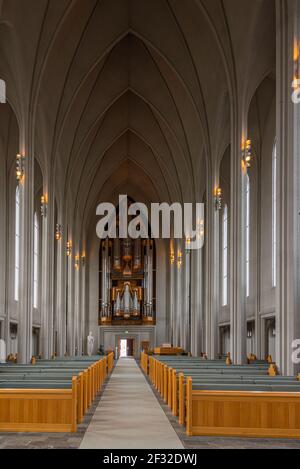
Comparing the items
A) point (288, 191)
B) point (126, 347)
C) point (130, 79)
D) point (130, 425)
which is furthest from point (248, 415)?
point (126, 347)

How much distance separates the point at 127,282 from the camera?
4684 centimetres

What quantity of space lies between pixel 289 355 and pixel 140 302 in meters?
32.6

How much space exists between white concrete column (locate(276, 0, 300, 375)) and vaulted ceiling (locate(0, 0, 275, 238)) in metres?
3.99

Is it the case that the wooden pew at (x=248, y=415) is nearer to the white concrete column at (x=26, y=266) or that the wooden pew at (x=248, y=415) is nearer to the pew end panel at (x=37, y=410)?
the pew end panel at (x=37, y=410)

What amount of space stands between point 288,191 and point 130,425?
695 cm

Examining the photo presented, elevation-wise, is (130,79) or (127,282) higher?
(130,79)

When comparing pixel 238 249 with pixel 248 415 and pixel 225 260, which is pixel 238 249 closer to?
pixel 248 415

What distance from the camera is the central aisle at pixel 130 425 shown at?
9016mm

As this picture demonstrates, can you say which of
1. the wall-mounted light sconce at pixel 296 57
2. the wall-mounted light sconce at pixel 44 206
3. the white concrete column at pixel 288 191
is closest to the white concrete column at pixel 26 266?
the wall-mounted light sconce at pixel 44 206

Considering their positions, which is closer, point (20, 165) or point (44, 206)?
point (20, 165)

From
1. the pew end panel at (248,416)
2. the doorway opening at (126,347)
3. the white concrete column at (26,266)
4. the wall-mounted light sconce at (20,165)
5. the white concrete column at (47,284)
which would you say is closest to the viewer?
the pew end panel at (248,416)

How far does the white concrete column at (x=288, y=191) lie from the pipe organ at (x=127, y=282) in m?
31.8

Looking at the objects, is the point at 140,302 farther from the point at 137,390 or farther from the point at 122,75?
the point at 137,390

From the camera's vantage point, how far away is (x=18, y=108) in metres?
21.8
